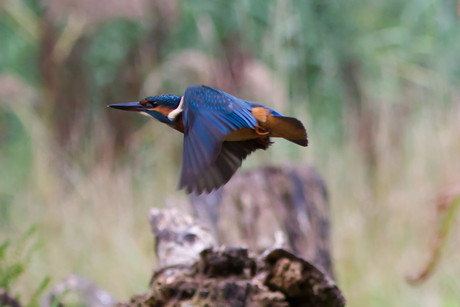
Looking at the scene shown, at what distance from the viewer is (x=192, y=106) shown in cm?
115

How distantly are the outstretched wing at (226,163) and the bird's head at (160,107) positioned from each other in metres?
0.17

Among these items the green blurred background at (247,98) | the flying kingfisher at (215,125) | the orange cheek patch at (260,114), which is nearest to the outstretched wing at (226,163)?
the flying kingfisher at (215,125)

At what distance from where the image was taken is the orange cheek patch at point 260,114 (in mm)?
1260

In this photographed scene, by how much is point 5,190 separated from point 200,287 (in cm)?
321

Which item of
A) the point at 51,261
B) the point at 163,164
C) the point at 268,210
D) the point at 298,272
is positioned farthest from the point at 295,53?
the point at 298,272

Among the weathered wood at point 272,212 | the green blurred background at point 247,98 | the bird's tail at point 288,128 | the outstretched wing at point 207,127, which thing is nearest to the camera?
the outstretched wing at point 207,127

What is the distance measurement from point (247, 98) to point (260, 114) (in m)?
1.97

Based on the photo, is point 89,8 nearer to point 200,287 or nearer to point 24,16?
point 24,16

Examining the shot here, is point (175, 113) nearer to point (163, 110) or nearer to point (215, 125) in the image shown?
point (163, 110)

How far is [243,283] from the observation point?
4.21 ft

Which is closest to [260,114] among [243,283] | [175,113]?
[175,113]

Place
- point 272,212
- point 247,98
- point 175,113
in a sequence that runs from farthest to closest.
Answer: point 247,98 → point 272,212 → point 175,113

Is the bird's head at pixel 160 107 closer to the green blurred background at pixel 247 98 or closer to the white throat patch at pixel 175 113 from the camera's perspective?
the white throat patch at pixel 175 113

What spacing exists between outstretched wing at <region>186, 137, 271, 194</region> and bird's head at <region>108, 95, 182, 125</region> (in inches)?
6.5
